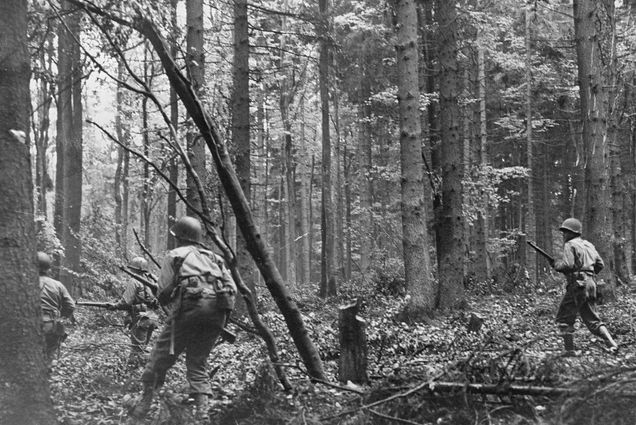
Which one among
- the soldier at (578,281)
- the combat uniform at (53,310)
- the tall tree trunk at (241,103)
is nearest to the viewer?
the combat uniform at (53,310)

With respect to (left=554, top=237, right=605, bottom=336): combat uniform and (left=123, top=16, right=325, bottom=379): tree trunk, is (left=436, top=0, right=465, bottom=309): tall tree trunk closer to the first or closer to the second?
(left=554, top=237, right=605, bottom=336): combat uniform

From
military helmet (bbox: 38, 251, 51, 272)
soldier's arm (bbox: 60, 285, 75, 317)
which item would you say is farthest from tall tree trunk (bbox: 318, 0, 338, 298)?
military helmet (bbox: 38, 251, 51, 272)

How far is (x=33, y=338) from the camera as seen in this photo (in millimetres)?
4277

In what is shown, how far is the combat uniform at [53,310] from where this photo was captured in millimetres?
7604

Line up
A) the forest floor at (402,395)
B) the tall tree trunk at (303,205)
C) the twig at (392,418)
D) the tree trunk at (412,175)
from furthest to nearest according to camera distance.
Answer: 1. the tall tree trunk at (303,205)
2. the tree trunk at (412,175)
3. the twig at (392,418)
4. the forest floor at (402,395)

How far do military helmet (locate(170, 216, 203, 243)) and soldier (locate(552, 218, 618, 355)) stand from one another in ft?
17.8

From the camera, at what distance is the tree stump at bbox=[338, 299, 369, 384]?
5.64m

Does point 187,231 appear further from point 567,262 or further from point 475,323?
point 567,262

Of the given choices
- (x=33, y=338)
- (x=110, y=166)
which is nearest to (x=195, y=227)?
(x=33, y=338)

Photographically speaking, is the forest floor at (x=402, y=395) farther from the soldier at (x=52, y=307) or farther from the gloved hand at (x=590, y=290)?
the gloved hand at (x=590, y=290)

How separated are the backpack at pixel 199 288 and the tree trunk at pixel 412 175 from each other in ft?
19.1

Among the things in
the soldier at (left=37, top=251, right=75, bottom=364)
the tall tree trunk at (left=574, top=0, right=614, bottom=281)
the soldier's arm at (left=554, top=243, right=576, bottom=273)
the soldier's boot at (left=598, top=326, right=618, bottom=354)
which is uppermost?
the tall tree trunk at (left=574, top=0, right=614, bottom=281)

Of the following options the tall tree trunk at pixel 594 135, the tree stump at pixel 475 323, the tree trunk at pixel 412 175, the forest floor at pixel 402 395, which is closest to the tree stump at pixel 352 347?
the forest floor at pixel 402 395

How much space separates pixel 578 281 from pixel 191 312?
18.9 ft
